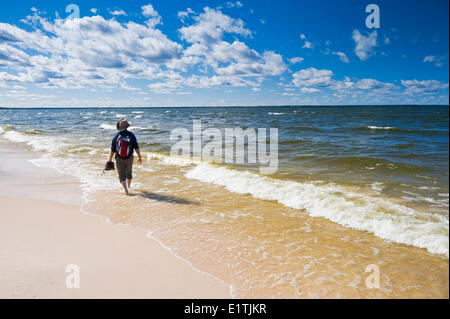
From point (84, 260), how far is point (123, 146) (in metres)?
3.69

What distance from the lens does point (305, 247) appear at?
4359mm

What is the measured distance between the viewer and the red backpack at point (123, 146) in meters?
6.81

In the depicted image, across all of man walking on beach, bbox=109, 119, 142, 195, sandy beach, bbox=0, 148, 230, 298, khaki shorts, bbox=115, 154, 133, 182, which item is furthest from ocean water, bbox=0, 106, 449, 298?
man walking on beach, bbox=109, 119, 142, 195

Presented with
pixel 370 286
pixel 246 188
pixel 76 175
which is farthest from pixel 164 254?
pixel 76 175

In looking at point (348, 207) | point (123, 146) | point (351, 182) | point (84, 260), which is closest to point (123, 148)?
point (123, 146)

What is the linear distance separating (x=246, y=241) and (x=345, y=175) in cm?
600

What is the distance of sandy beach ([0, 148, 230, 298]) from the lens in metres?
3.16

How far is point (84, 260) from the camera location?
376cm

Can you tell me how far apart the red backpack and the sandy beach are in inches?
69.1

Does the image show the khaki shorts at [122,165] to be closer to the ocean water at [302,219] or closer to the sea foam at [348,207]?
the ocean water at [302,219]

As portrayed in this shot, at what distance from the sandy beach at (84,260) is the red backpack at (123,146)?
175 cm

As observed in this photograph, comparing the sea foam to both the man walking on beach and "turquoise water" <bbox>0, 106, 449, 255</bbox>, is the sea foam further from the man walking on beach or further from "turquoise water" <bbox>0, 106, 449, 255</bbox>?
the man walking on beach

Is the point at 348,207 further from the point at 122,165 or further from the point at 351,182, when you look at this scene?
the point at 122,165
